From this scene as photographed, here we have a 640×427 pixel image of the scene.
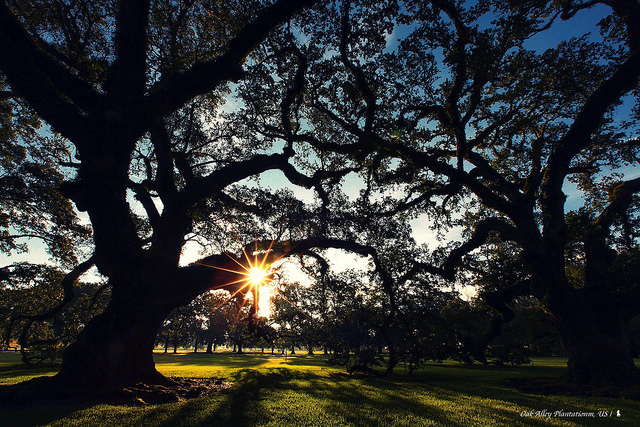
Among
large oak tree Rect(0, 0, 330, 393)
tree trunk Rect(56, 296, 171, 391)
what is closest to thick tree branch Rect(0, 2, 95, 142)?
large oak tree Rect(0, 0, 330, 393)

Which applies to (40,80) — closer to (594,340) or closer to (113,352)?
(113,352)

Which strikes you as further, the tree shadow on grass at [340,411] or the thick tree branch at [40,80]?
the thick tree branch at [40,80]

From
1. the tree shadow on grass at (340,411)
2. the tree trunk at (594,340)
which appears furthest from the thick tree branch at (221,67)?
the tree trunk at (594,340)

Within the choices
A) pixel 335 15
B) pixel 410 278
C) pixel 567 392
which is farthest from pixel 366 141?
pixel 567 392

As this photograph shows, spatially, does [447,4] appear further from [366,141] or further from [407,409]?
[407,409]

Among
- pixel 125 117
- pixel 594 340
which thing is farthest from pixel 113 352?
pixel 594 340

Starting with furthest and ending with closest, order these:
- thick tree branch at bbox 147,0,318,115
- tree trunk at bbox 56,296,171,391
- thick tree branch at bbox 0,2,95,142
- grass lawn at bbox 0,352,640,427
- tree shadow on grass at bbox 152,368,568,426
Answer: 1. thick tree branch at bbox 147,0,318,115
2. tree trunk at bbox 56,296,171,391
3. thick tree branch at bbox 0,2,95,142
4. tree shadow on grass at bbox 152,368,568,426
5. grass lawn at bbox 0,352,640,427

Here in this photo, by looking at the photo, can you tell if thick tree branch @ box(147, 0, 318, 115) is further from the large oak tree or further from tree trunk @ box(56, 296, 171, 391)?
tree trunk @ box(56, 296, 171, 391)

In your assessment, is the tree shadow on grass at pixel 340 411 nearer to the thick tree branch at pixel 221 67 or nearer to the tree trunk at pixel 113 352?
the tree trunk at pixel 113 352

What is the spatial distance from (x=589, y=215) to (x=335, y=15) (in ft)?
50.3

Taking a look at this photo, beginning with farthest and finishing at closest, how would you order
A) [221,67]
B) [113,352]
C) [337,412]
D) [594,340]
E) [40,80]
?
[594,340] < [221,67] < [113,352] < [40,80] < [337,412]

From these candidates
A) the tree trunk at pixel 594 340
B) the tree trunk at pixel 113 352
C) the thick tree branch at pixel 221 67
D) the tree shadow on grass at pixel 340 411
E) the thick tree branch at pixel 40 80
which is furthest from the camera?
the tree trunk at pixel 594 340

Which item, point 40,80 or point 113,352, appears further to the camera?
point 113,352

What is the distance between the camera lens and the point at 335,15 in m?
10.7
